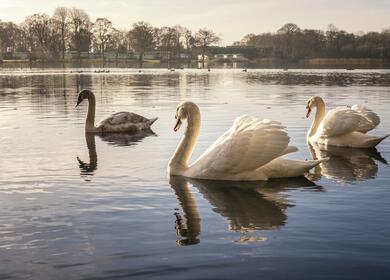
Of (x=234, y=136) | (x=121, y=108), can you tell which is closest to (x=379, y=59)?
(x=121, y=108)

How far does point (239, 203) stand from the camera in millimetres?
9383

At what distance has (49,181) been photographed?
36.4 ft

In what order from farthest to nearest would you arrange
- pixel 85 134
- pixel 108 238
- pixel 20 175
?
pixel 85 134 → pixel 20 175 → pixel 108 238

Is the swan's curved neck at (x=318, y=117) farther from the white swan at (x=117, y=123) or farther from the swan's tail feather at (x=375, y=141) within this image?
the white swan at (x=117, y=123)

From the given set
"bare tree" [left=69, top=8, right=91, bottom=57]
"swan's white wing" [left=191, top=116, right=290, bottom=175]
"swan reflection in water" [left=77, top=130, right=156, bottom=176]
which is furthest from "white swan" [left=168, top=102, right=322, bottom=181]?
"bare tree" [left=69, top=8, right=91, bottom=57]

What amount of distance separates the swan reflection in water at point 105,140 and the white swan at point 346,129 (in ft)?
17.7

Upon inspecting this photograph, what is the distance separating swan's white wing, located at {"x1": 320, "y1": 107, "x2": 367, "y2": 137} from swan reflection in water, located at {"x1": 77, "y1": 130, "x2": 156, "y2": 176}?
559 cm

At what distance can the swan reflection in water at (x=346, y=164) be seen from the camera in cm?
1159

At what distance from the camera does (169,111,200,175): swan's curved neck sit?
37.8 feet

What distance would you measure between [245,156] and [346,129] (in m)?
5.45

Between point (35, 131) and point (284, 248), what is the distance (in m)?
13.5

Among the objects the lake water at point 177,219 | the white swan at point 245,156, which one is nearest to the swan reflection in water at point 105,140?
the lake water at point 177,219

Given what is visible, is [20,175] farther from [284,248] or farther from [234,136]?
[284,248]

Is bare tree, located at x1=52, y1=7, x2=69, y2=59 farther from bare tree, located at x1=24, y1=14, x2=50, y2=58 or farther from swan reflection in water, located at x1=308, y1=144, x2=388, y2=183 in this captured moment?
swan reflection in water, located at x1=308, y1=144, x2=388, y2=183
